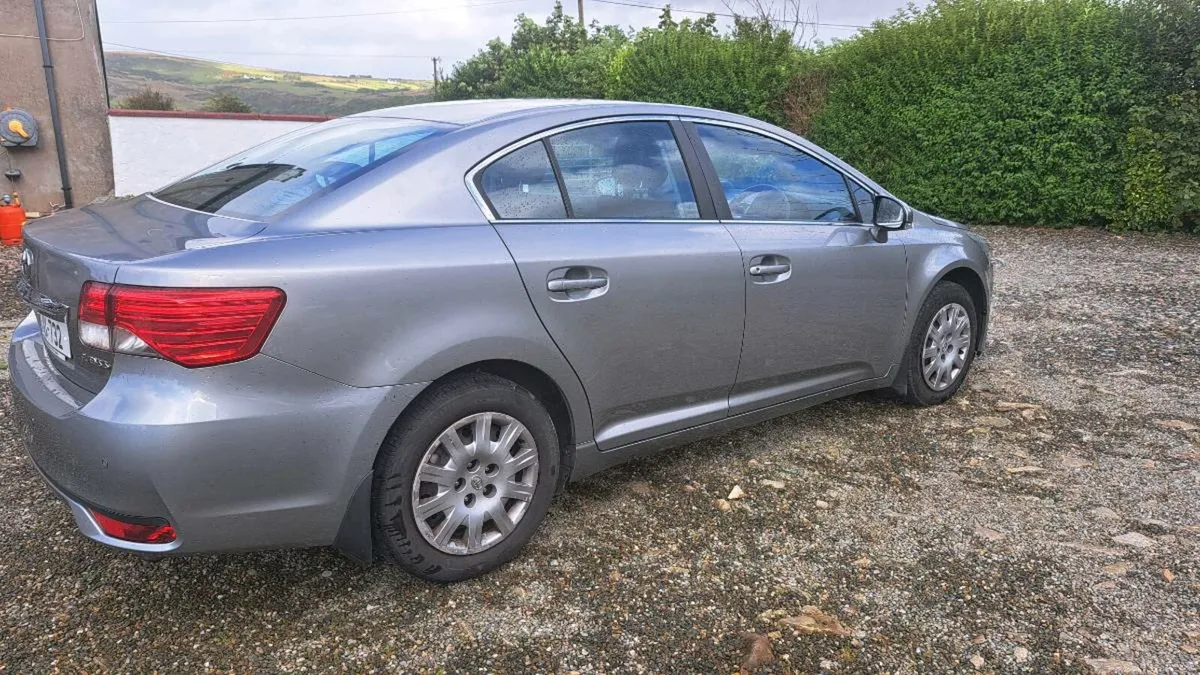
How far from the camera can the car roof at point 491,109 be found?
9.61 ft

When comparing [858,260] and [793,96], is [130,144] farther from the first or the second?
[858,260]

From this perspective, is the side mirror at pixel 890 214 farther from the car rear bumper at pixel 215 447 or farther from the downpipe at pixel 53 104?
the downpipe at pixel 53 104

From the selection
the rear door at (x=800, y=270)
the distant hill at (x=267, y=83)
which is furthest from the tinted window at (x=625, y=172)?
the distant hill at (x=267, y=83)

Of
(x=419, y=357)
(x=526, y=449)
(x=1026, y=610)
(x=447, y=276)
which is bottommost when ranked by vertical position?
(x=1026, y=610)

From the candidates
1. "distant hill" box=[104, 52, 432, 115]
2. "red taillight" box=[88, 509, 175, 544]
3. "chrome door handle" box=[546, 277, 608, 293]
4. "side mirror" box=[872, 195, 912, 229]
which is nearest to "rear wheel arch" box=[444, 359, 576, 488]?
"chrome door handle" box=[546, 277, 608, 293]

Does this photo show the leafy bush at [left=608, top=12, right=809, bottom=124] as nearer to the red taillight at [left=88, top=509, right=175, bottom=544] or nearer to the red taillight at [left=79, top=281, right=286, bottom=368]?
the red taillight at [left=79, top=281, right=286, bottom=368]

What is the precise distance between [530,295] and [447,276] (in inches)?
11.5

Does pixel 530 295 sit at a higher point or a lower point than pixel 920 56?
lower

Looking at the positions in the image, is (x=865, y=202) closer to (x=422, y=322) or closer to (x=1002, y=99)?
(x=422, y=322)

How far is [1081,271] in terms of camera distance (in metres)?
8.08

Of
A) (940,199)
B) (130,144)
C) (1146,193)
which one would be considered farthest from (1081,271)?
(130,144)

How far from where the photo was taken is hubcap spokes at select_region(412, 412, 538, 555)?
8.25 ft

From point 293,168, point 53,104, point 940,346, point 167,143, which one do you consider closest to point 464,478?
point 293,168

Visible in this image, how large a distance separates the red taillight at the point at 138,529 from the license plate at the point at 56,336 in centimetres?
46
